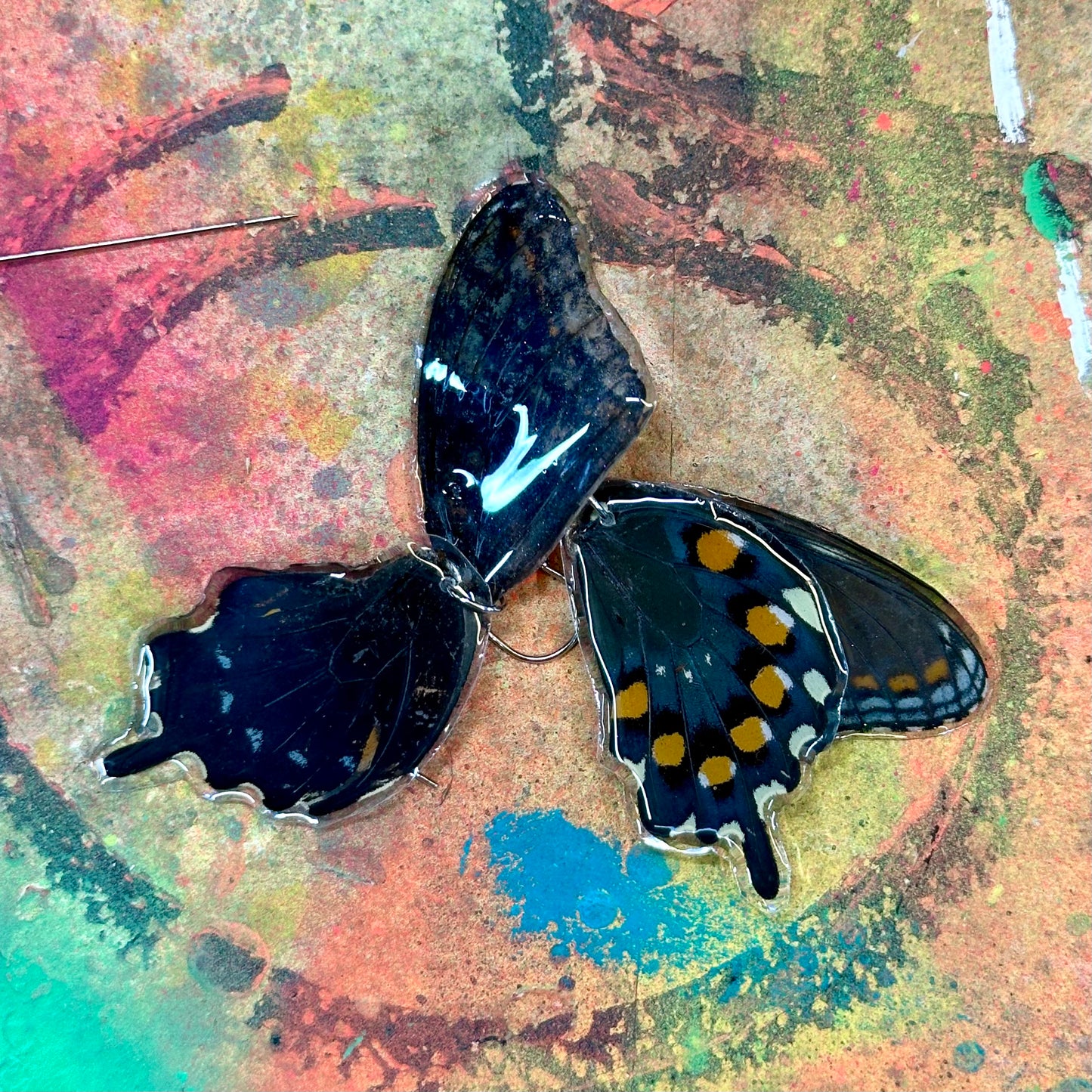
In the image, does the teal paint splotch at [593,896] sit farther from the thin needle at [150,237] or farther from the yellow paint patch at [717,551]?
the thin needle at [150,237]

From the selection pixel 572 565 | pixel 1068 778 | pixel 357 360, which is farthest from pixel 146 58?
pixel 1068 778

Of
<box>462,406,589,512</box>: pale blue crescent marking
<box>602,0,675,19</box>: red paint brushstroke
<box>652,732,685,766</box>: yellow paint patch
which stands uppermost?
<box>602,0,675,19</box>: red paint brushstroke

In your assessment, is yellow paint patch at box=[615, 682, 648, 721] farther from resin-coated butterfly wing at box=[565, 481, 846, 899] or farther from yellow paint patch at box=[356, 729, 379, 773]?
yellow paint patch at box=[356, 729, 379, 773]

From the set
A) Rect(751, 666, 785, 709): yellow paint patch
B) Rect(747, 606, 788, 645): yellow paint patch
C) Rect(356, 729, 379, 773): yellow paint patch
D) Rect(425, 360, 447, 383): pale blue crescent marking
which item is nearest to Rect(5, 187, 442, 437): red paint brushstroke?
Rect(425, 360, 447, 383): pale blue crescent marking

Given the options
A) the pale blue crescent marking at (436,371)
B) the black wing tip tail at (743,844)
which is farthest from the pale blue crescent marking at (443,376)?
the black wing tip tail at (743,844)

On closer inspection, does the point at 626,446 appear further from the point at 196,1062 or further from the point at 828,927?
the point at 196,1062

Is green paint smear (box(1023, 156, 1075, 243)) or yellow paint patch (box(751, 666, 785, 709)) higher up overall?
green paint smear (box(1023, 156, 1075, 243))

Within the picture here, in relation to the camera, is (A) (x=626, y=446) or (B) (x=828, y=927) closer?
(A) (x=626, y=446)

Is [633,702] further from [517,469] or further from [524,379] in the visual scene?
[524,379]
